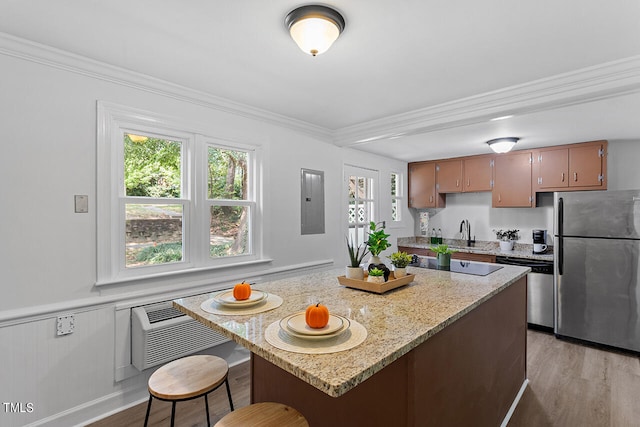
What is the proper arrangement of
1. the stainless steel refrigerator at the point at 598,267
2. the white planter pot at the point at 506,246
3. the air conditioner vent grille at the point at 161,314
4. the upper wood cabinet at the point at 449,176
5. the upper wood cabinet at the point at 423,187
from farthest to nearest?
the upper wood cabinet at the point at 423,187, the upper wood cabinet at the point at 449,176, the white planter pot at the point at 506,246, the stainless steel refrigerator at the point at 598,267, the air conditioner vent grille at the point at 161,314

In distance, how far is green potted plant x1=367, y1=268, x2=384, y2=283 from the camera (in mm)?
1838

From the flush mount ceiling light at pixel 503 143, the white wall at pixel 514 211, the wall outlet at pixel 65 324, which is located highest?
the flush mount ceiling light at pixel 503 143

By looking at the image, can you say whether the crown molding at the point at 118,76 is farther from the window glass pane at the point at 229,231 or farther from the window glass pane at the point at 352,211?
the window glass pane at the point at 352,211

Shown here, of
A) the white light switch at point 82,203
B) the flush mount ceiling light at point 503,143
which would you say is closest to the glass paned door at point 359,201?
the flush mount ceiling light at point 503,143

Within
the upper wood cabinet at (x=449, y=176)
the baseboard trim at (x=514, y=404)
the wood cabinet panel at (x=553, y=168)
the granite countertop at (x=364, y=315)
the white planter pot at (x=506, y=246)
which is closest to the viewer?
the granite countertop at (x=364, y=315)

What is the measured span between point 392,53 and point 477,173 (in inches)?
132

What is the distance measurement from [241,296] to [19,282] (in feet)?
4.64

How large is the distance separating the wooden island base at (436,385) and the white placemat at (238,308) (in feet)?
1.11

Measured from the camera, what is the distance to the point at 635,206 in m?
3.09

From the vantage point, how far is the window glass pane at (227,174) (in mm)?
2871

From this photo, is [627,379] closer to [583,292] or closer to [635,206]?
[583,292]

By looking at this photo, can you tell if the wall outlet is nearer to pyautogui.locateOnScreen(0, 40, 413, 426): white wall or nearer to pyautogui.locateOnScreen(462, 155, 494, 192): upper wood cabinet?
pyautogui.locateOnScreen(0, 40, 413, 426): white wall

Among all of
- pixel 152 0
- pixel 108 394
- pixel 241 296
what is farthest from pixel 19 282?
pixel 152 0

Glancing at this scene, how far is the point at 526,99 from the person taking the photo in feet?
7.90
